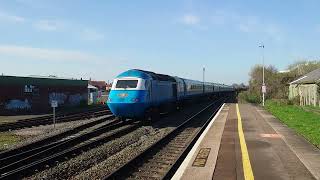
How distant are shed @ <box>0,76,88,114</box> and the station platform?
27409mm

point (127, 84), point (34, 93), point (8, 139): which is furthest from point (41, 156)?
point (34, 93)

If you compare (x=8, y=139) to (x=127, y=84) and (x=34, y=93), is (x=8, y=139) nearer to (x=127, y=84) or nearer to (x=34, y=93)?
(x=127, y=84)

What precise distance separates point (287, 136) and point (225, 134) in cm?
257

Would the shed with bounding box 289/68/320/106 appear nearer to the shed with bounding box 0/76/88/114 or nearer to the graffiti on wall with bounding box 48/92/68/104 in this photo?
the shed with bounding box 0/76/88/114

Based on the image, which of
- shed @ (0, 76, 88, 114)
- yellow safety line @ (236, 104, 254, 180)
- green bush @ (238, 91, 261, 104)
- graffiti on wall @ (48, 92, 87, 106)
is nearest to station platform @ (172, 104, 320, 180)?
yellow safety line @ (236, 104, 254, 180)

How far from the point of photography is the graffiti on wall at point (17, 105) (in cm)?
4072

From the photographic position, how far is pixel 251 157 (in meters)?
12.6

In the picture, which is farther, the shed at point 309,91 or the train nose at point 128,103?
the shed at point 309,91

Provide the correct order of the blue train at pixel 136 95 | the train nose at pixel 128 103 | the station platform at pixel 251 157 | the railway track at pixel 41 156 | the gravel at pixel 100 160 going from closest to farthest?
the station platform at pixel 251 157 < the gravel at pixel 100 160 < the railway track at pixel 41 156 < the train nose at pixel 128 103 < the blue train at pixel 136 95

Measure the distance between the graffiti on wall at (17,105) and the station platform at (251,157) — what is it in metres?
27.4

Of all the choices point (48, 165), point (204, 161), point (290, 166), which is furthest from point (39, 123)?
point (290, 166)

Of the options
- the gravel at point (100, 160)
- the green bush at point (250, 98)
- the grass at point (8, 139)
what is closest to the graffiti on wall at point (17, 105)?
the grass at point (8, 139)

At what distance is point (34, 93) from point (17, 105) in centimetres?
311

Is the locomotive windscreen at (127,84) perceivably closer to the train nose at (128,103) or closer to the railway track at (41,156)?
the train nose at (128,103)
